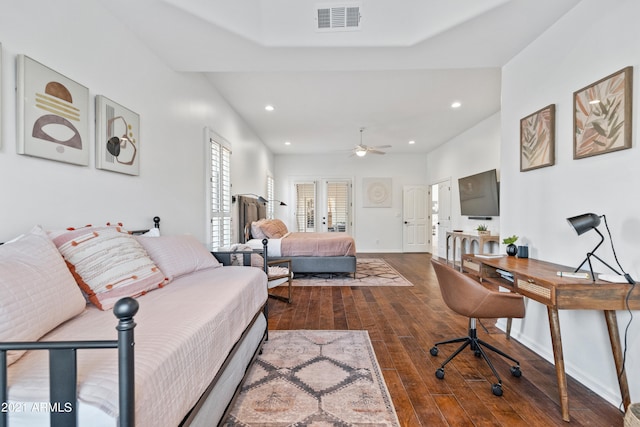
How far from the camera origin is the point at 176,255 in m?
2.08

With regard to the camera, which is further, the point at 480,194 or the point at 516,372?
the point at 480,194

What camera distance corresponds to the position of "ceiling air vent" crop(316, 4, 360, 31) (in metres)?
2.21

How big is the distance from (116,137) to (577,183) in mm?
3286

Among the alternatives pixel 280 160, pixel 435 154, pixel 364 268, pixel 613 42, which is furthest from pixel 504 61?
pixel 280 160

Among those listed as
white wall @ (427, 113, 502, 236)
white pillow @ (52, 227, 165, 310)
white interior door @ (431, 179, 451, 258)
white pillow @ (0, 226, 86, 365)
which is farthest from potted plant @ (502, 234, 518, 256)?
white interior door @ (431, 179, 451, 258)

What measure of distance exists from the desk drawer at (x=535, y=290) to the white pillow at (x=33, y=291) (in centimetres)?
235

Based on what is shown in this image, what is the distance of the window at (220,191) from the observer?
147 inches

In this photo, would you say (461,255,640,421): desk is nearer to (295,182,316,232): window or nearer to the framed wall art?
the framed wall art

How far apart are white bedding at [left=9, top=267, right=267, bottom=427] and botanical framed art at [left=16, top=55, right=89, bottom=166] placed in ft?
3.08

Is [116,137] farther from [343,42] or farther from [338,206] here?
[338,206]

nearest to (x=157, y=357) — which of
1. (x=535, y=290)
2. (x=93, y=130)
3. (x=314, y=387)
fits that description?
(x=314, y=387)

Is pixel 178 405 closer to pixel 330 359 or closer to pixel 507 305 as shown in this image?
pixel 330 359

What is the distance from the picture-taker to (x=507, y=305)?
1.91 m

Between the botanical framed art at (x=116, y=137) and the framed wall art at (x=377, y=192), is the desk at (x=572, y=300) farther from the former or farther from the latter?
the framed wall art at (x=377, y=192)
